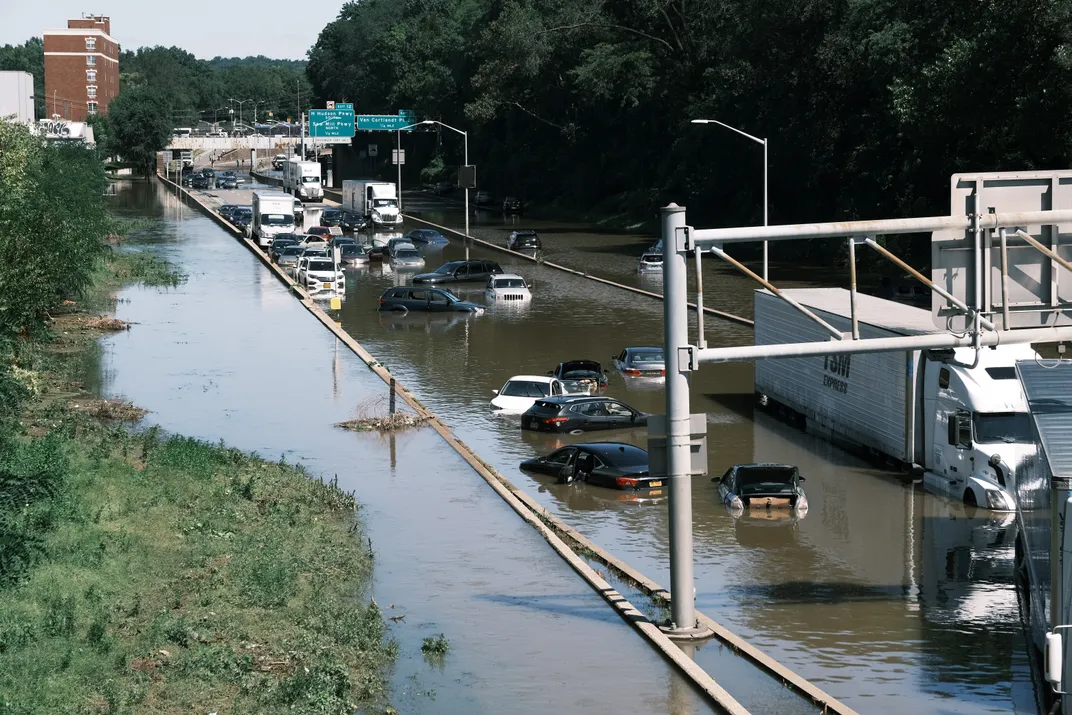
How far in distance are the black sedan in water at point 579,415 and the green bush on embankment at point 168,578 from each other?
7.64 m

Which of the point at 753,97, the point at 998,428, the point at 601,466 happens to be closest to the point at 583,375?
the point at 601,466

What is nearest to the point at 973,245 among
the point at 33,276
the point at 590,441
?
the point at 590,441

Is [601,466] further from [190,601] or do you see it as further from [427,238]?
[427,238]

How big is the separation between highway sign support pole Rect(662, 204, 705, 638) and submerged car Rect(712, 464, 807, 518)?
895cm

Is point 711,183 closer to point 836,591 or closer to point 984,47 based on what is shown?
point 984,47

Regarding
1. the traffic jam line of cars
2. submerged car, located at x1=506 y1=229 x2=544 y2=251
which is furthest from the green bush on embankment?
submerged car, located at x1=506 y1=229 x2=544 y2=251

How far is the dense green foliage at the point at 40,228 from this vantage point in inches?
1586

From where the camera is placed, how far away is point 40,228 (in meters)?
46.0

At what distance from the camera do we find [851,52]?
77125 mm

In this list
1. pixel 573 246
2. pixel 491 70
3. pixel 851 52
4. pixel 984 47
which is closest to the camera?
pixel 984 47

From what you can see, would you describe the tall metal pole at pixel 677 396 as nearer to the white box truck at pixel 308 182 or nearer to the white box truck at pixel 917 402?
the white box truck at pixel 917 402

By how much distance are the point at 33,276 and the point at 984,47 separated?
3910 centimetres

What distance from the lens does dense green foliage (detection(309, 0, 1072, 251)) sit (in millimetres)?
60375

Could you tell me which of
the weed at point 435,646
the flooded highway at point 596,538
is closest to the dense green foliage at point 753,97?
the flooded highway at point 596,538
